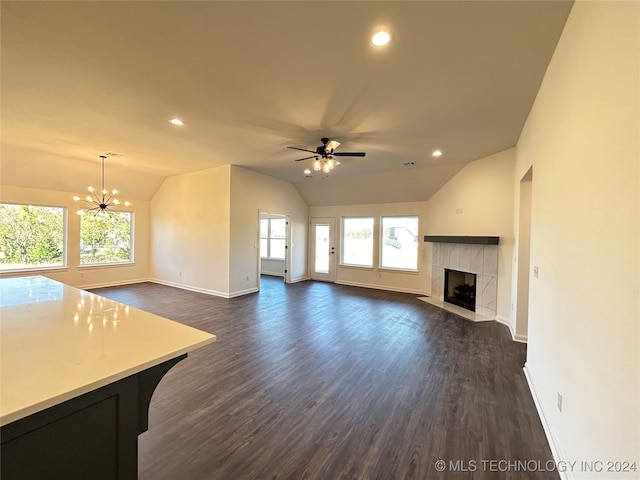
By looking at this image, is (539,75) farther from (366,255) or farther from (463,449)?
(366,255)

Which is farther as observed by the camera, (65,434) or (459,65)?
(459,65)

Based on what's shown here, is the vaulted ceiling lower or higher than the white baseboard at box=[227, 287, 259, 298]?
higher

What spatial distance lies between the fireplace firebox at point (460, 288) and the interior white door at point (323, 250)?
327 centimetres

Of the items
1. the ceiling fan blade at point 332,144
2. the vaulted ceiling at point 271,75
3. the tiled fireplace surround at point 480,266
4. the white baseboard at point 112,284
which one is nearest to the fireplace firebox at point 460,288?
the tiled fireplace surround at point 480,266

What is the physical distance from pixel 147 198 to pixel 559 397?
9.36 metres

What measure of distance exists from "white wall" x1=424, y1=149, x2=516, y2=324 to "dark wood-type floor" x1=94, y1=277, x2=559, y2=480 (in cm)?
113

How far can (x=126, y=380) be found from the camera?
107 centimetres

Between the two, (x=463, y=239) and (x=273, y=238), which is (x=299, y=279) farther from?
(x=463, y=239)

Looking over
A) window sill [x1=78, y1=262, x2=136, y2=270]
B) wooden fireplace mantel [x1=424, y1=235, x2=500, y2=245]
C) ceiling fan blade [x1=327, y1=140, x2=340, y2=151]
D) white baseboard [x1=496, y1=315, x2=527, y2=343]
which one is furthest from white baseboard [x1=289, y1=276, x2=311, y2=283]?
white baseboard [x1=496, y1=315, x2=527, y2=343]

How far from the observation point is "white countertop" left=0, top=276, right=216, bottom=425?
2.75 feet

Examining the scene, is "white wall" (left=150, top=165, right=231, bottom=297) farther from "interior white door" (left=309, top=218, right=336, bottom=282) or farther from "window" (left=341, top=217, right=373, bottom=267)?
"window" (left=341, top=217, right=373, bottom=267)

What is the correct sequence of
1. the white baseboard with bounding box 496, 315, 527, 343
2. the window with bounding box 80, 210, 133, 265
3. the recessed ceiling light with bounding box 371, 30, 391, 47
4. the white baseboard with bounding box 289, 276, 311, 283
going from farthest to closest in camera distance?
the white baseboard with bounding box 289, 276, 311, 283, the window with bounding box 80, 210, 133, 265, the white baseboard with bounding box 496, 315, 527, 343, the recessed ceiling light with bounding box 371, 30, 391, 47

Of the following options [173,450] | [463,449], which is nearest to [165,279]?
[173,450]

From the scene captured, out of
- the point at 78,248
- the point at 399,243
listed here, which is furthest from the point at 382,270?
the point at 78,248
